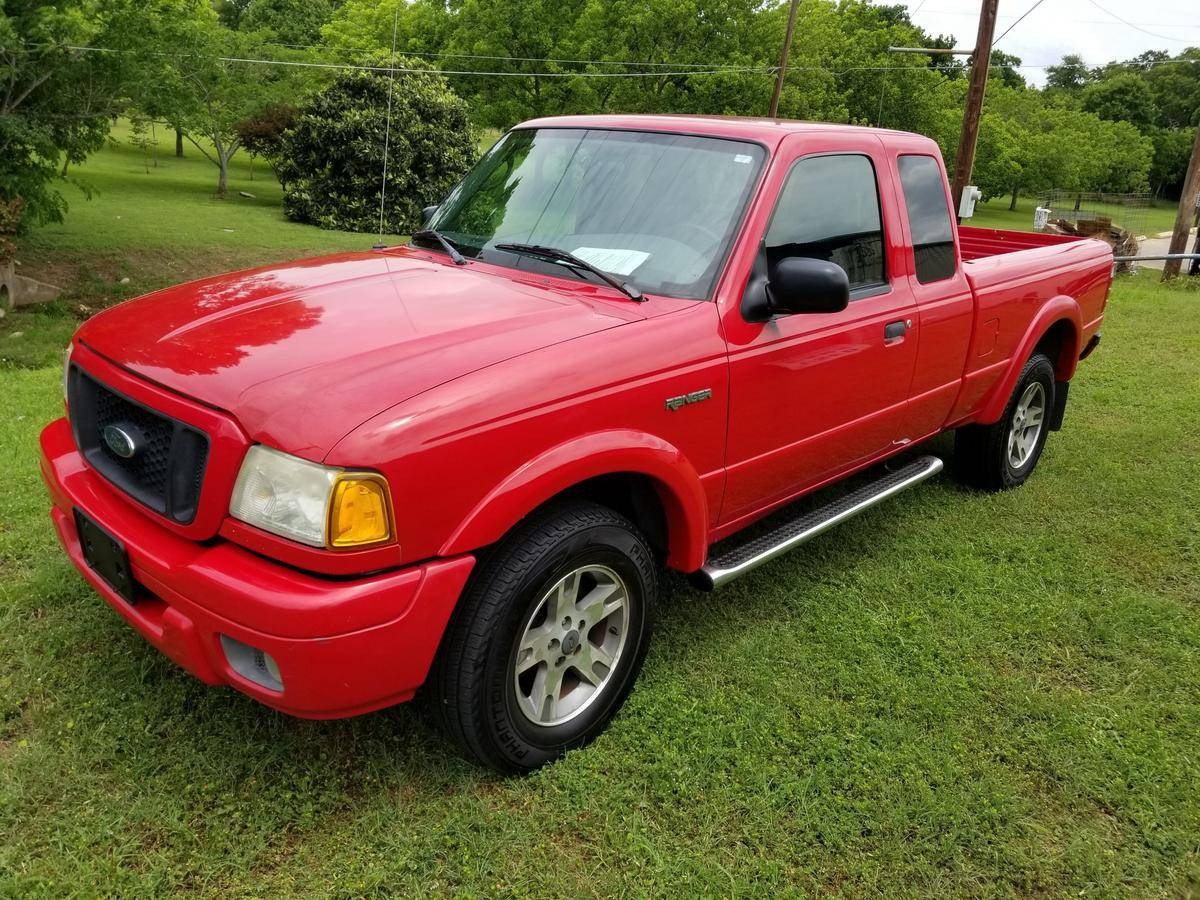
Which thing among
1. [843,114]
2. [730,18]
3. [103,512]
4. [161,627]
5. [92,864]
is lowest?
[92,864]

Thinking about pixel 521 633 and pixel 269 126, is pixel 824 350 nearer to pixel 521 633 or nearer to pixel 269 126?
pixel 521 633

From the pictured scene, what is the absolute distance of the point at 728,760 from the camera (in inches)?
115

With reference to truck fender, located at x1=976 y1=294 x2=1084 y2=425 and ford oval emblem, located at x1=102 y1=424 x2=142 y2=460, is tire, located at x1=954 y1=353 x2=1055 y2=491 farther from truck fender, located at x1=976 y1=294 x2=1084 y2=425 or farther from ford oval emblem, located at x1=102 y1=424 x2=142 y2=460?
ford oval emblem, located at x1=102 y1=424 x2=142 y2=460

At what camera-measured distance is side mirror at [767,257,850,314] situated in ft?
9.62

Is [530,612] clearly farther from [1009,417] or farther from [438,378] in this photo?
[1009,417]

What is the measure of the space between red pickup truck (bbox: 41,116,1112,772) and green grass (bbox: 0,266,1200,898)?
1.05 feet

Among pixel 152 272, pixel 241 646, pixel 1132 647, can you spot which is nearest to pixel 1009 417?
pixel 1132 647

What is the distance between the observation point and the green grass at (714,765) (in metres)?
2.48

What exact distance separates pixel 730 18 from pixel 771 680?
3445cm

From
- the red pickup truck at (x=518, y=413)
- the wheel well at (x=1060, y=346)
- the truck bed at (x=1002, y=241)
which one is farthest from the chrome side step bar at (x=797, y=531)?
the truck bed at (x=1002, y=241)

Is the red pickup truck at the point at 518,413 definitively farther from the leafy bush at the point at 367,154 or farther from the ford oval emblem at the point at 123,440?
the leafy bush at the point at 367,154

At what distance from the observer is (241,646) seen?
2.38 m

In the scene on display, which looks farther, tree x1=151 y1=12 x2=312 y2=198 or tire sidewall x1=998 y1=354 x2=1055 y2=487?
tree x1=151 y1=12 x2=312 y2=198

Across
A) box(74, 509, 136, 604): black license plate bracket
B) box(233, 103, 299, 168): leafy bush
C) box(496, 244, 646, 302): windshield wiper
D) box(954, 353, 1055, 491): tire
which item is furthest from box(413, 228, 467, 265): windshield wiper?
box(233, 103, 299, 168): leafy bush
